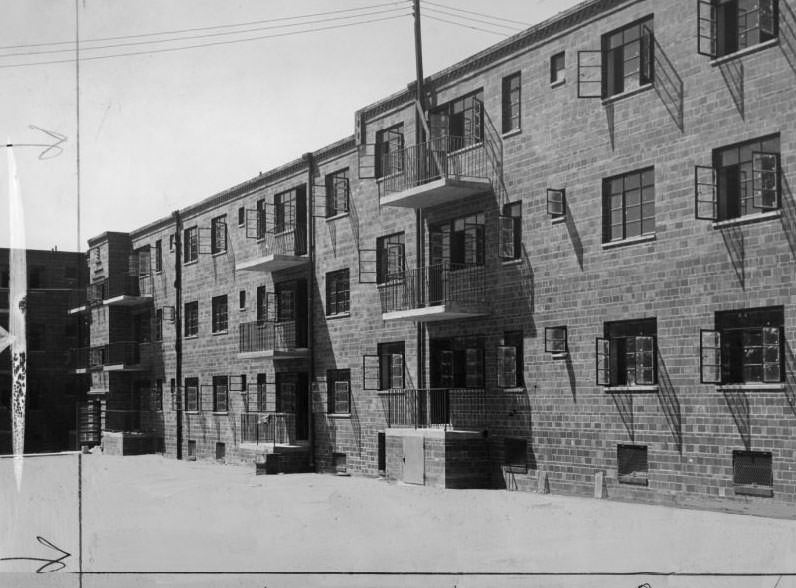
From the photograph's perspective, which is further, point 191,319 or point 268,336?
point 191,319

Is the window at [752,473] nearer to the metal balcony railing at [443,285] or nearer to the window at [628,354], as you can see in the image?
the window at [628,354]

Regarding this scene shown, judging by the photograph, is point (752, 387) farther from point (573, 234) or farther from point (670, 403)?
point (573, 234)

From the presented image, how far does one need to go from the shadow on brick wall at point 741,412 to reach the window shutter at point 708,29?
6505 mm

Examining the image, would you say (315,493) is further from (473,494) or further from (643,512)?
Answer: (643,512)

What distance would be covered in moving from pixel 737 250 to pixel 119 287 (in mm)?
36769

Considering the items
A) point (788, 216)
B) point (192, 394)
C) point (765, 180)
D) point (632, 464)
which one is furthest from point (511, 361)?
point (192, 394)

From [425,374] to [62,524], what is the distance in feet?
34.9

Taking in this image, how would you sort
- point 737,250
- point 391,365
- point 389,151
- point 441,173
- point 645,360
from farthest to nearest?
point 389,151 → point 391,365 → point 441,173 → point 645,360 → point 737,250

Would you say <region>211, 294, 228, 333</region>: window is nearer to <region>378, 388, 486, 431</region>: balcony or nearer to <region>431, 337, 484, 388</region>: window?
<region>378, 388, 486, 431</region>: balcony

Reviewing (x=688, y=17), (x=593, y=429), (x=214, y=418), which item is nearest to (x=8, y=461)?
(x=214, y=418)

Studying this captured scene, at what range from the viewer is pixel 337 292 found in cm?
3234

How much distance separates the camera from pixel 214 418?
4012 centimetres

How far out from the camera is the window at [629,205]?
2089 centimetres

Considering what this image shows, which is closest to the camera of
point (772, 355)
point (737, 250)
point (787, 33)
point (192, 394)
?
point (787, 33)
